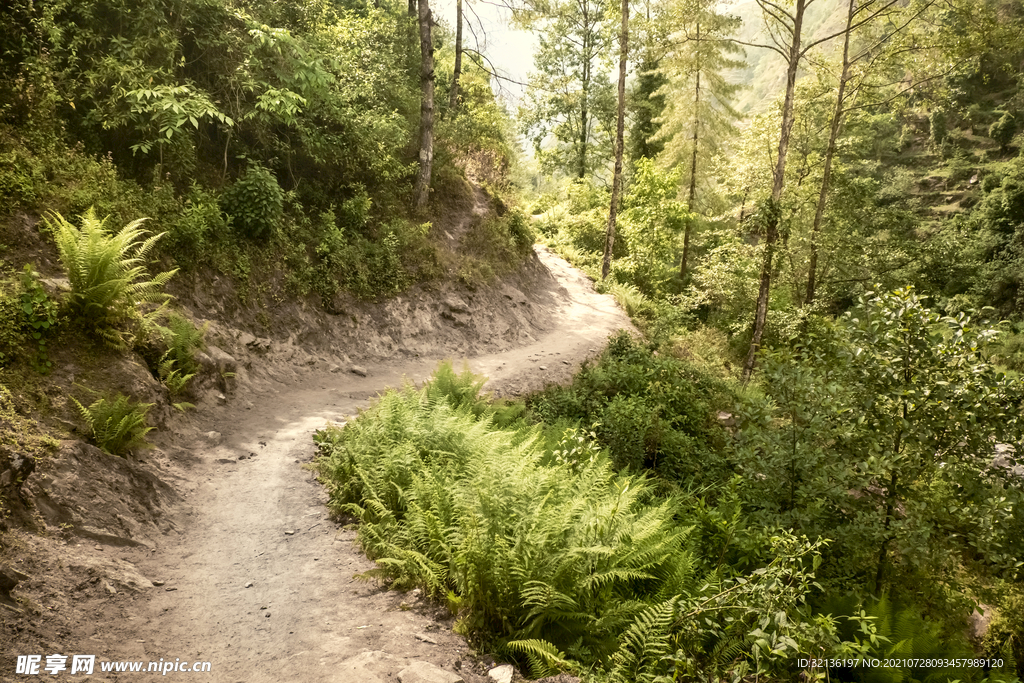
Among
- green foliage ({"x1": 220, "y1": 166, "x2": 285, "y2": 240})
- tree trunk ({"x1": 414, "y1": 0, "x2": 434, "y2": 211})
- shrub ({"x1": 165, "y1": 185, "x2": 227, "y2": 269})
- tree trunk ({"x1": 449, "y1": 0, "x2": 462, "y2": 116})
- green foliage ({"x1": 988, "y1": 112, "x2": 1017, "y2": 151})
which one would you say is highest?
green foliage ({"x1": 988, "y1": 112, "x2": 1017, "y2": 151})

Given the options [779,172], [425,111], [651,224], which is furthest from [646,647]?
[651,224]

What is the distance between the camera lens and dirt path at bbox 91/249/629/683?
153 inches

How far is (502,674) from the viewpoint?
157 inches

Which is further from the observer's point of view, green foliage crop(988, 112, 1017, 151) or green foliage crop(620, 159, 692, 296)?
green foliage crop(988, 112, 1017, 151)

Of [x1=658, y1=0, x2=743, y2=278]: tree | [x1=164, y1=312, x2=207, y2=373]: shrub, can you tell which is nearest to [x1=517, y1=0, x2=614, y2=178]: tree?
[x1=658, y1=0, x2=743, y2=278]: tree

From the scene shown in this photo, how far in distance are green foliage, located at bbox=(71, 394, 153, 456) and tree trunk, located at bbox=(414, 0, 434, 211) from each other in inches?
455

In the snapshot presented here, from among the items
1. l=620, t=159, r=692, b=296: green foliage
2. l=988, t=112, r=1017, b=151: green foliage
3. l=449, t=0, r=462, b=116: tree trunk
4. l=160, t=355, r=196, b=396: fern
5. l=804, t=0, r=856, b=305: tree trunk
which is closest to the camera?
l=160, t=355, r=196, b=396: fern

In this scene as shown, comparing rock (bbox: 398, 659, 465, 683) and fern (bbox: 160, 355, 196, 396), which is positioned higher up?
fern (bbox: 160, 355, 196, 396)

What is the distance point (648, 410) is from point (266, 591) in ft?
26.8

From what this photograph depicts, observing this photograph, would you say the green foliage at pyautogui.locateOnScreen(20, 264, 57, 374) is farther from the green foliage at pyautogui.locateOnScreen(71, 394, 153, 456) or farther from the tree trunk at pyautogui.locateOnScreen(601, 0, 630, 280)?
the tree trunk at pyautogui.locateOnScreen(601, 0, 630, 280)

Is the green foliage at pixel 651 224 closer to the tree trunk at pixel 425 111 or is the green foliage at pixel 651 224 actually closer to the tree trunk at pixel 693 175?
the tree trunk at pixel 693 175

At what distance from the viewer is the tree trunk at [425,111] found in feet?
47.3

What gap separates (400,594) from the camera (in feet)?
15.8

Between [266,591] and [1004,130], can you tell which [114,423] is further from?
[1004,130]
